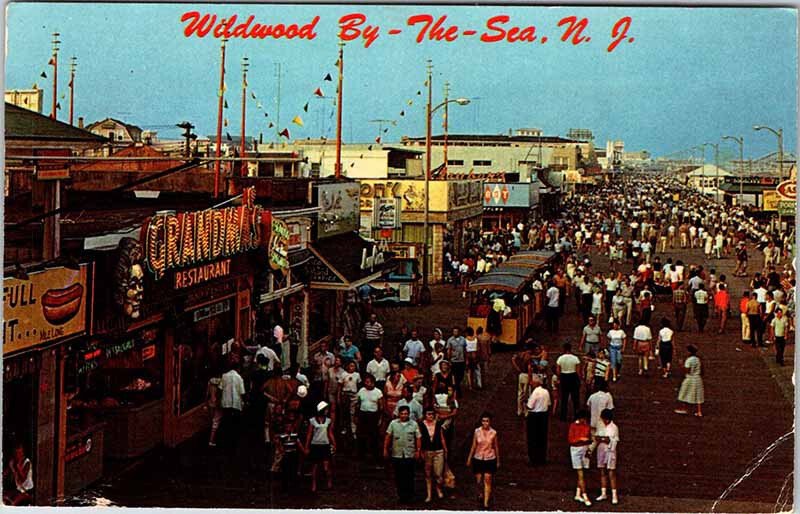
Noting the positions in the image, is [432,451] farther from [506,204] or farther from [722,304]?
[506,204]

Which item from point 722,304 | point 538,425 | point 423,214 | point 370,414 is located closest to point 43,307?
point 370,414

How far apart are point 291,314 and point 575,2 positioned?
10978mm

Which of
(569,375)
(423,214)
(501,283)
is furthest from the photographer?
(423,214)

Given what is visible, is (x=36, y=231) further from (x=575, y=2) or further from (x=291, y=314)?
(x=291, y=314)

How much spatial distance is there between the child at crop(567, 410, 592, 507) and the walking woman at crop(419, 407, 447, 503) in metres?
1.53

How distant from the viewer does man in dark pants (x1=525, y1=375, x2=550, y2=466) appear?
53.7 feet

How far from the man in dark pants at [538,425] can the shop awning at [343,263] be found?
7.78 m

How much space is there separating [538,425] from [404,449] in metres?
2.46

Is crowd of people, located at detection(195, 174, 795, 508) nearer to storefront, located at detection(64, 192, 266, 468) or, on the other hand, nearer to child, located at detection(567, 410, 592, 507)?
child, located at detection(567, 410, 592, 507)

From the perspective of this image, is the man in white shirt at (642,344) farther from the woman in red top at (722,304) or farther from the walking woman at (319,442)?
the walking woman at (319,442)

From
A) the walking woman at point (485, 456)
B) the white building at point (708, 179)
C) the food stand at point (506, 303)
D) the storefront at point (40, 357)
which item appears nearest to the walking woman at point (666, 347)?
the food stand at point (506, 303)

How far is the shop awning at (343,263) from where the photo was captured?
24000 millimetres

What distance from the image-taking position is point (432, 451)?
14.9 metres

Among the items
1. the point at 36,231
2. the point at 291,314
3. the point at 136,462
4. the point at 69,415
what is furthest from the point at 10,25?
the point at 291,314
